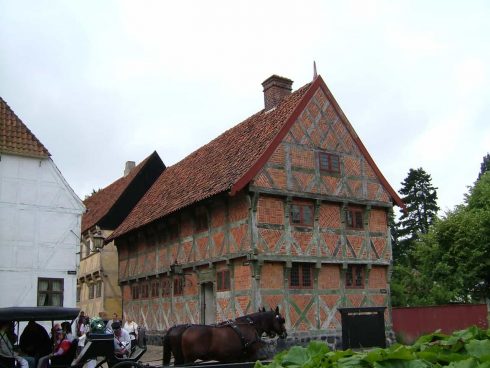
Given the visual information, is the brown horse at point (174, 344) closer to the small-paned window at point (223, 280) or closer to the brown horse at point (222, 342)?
the brown horse at point (222, 342)

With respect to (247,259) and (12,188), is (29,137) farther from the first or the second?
(247,259)

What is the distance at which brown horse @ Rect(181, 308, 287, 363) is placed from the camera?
10266 millimetres

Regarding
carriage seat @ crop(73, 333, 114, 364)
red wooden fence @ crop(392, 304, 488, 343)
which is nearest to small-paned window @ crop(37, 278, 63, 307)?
carriage seat @ crop(73, 333, 114, 364)

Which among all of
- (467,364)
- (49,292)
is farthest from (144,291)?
(467,364)

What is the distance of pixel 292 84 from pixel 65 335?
50.7ft

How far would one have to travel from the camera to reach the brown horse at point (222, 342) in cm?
1027

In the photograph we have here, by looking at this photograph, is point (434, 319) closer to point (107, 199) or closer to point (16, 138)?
point (16, 138)

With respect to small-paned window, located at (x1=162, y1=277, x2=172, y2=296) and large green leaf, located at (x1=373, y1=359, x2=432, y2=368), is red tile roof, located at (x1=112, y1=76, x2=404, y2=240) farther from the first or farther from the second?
large green leaf, located at (x1=373, y1=359, x2=432, y2=368)

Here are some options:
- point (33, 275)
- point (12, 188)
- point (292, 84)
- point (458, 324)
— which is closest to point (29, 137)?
point (12, 188)

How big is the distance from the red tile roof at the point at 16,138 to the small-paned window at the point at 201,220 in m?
5.96

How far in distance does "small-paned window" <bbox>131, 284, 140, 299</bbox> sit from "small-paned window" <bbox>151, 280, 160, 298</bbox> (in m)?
1.85

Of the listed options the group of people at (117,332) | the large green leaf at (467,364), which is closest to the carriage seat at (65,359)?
the group of people at (117,332)

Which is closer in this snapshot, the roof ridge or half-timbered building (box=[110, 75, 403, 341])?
half-timbered building (box=[110, 75, 403, 341])

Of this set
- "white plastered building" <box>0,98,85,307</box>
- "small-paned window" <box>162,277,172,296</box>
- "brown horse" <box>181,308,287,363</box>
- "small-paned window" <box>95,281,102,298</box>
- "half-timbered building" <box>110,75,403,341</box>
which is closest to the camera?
"brown horse" <box>181,308,287,363</box>
